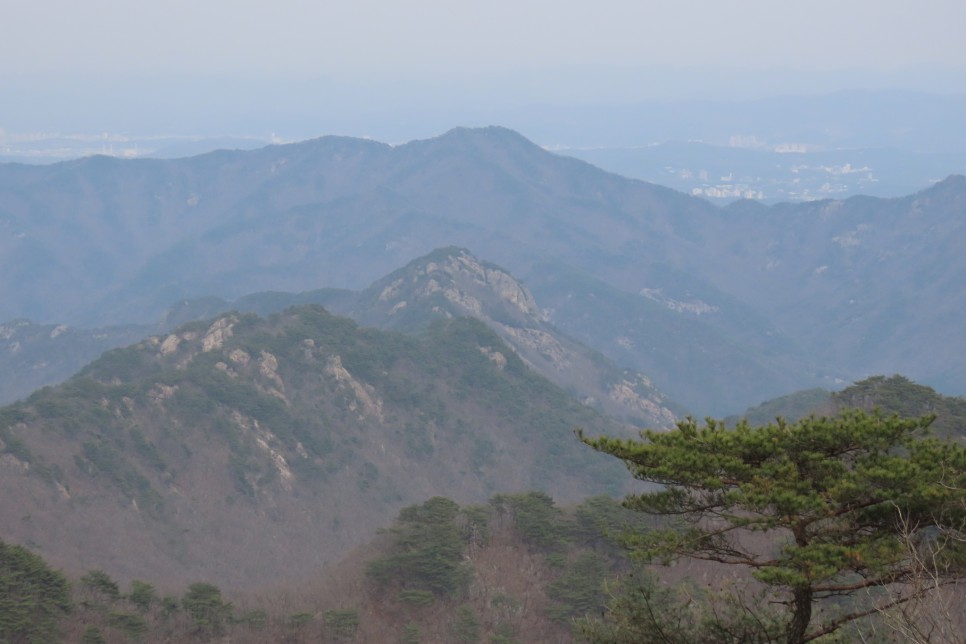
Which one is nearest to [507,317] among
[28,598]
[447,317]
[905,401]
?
[447,317]

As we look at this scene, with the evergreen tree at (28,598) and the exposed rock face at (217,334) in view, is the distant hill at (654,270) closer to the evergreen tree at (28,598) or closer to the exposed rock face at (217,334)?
the exposed rock face at (217,334)

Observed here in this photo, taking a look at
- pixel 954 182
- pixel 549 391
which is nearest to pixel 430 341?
pixel 549 391

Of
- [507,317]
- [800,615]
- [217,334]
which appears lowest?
[507,317]

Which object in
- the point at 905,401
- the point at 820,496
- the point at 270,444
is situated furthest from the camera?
the point at 270,444

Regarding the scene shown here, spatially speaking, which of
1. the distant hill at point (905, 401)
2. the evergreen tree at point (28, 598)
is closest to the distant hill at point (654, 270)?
the distant hill at point (905, 401)

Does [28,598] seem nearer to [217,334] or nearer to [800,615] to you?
[800,615]

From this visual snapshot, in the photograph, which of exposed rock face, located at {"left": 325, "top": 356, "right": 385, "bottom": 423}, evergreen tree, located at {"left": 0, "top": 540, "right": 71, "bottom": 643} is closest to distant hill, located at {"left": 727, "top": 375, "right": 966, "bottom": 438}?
evergreen tree, located at {"left": 0, "top": 540, "right": 71, "bottom": 643}

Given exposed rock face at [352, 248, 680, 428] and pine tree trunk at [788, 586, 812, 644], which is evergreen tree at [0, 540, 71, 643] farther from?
exposed rock face at [352, 248, 680, 428]
